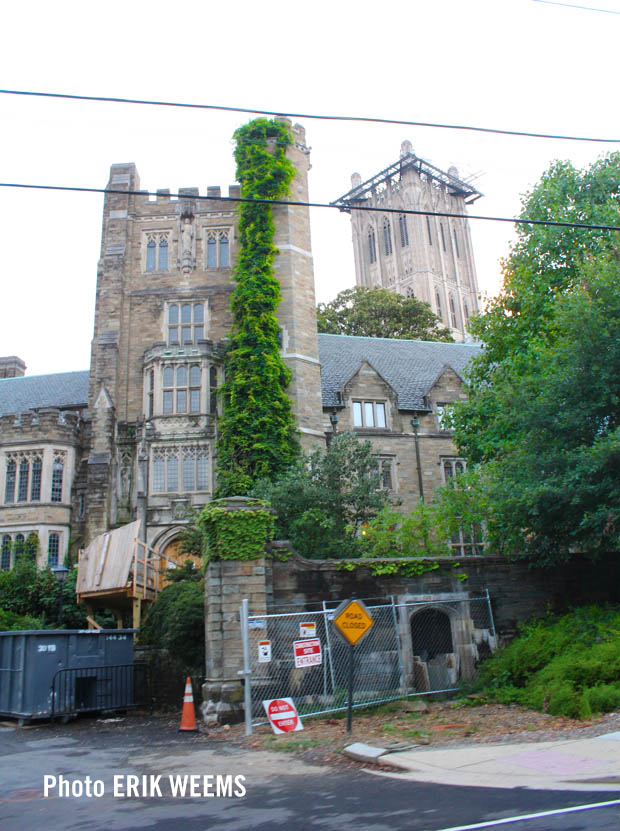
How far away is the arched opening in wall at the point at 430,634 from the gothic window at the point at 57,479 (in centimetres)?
1801

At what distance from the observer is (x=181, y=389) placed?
27281mm

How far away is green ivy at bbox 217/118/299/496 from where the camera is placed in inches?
956

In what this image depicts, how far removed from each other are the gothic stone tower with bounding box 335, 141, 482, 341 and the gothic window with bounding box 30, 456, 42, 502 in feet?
227

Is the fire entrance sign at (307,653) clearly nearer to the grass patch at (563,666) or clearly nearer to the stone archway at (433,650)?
the stone archway at (433,650)

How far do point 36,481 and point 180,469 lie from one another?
6.57 meters

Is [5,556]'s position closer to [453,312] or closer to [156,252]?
[156,252]

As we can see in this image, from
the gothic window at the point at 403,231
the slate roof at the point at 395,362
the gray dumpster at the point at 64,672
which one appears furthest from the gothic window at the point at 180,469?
the gothic window at the point at 403,231

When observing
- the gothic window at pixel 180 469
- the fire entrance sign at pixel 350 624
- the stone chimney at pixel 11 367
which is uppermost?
the stone chimney at pixel 11 367

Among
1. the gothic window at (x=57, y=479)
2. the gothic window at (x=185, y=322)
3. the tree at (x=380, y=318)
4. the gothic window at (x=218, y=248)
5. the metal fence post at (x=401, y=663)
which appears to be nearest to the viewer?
the metal fence post at (x=401, y=663)

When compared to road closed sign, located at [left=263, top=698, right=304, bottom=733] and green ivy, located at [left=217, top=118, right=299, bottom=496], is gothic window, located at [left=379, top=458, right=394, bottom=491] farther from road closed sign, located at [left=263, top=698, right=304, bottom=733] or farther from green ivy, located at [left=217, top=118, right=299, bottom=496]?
road closed sign, located at [left=263, top=698, right=304, bottom=733]

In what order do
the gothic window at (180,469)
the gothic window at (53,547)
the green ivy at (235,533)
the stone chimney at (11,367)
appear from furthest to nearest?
the stone chimney at (11,367), the gothic window at (53,547), the gothic window at (180,469), the green ivy at (235,533)

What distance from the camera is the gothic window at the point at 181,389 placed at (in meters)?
27.1

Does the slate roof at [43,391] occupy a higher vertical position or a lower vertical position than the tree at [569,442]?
higher

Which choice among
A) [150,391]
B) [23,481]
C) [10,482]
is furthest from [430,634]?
[10,482]
